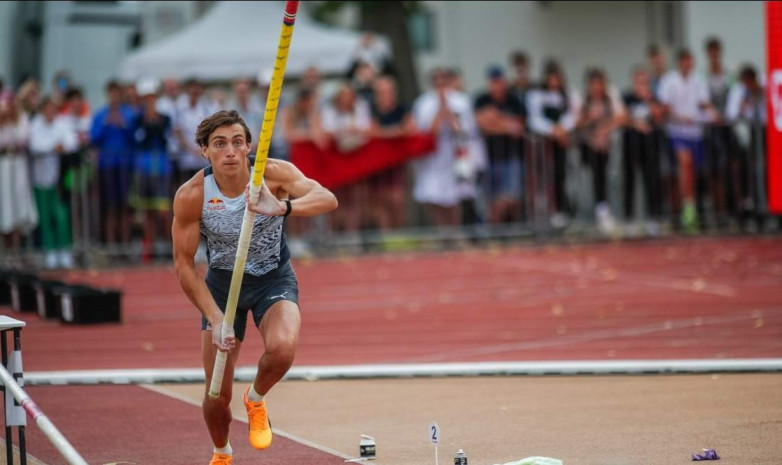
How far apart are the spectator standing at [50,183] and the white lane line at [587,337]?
798 cm

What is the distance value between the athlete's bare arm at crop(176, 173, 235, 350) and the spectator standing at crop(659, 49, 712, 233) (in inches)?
507

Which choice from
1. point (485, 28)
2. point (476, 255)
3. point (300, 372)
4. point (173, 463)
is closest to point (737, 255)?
point (476, 255)

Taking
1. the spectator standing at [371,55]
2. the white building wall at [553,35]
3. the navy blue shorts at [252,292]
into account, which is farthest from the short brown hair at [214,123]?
the white building wall at [553,35]

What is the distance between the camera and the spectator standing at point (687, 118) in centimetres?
1925

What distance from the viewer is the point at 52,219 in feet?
61.0

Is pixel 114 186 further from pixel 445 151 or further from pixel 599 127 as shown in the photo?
pixel 599 127

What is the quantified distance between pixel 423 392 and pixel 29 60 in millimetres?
15664

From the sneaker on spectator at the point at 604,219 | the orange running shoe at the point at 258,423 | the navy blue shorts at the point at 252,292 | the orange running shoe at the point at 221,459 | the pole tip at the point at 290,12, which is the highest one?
the pole tip at the point at 290,12

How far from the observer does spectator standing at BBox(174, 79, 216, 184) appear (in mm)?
18656

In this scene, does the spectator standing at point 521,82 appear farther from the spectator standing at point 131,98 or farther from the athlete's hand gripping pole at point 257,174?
the athlete's hand gripping pole at point 257,174

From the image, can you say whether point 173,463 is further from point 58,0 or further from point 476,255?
point 58,0

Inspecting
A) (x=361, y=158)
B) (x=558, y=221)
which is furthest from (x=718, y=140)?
(x=361, y=158)

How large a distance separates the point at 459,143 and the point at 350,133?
1484 mm

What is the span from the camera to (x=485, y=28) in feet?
106
